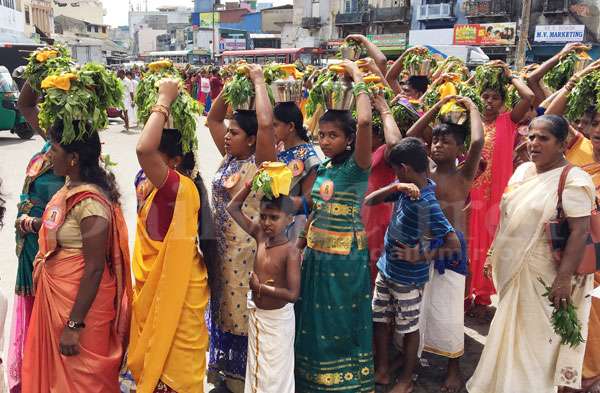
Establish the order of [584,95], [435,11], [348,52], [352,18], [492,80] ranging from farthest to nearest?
[352,18]
[435,11]
[348,52]
[492,80]
[584,95]

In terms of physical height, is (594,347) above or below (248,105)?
below

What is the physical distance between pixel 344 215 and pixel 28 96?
7.55ft

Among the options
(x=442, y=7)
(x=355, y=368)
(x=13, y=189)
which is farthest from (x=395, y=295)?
(x=442, y=7)

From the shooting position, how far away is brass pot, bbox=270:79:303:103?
12.0 ft

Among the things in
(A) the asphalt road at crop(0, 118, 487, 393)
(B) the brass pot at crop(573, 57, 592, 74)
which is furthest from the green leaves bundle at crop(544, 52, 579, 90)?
(A) the asphalt road at crop(0, 118, 487, 393)

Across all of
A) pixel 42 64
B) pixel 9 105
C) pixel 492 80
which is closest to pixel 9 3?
pixel 9 105

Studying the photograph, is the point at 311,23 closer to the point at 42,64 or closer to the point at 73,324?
the point at 42,64

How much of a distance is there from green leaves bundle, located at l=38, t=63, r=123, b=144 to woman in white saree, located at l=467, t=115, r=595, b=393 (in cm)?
246

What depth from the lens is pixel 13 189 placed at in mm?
9016

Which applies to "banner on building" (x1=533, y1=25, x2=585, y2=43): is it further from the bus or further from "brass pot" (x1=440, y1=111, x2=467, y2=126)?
"brass pot" (x1=440, y1=111, x2=467, y2=126)

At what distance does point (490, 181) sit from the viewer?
16.1ft

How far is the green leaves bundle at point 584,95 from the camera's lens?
12.7 ft

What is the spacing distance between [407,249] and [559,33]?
116ft

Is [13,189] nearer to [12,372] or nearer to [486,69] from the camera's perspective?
[12,372]
